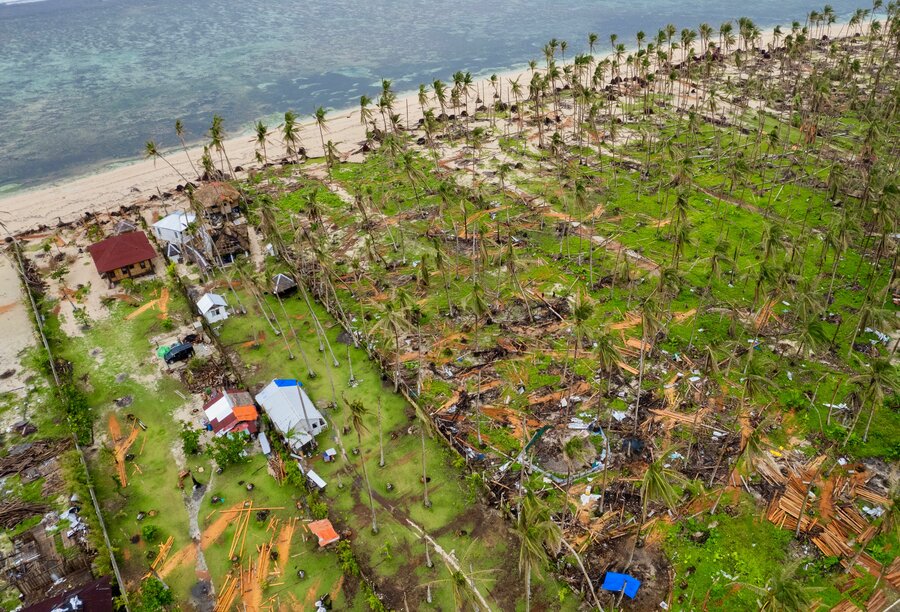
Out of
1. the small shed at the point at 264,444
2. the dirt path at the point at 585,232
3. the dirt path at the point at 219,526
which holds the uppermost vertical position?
the dirt path at the point at 585,232

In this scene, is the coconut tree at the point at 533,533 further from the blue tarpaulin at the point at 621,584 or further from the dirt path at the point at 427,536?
the blue tarpaulin at the point at 621,584

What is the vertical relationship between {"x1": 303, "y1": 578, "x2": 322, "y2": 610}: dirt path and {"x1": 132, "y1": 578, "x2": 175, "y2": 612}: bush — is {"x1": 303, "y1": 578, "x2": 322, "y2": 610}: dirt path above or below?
below

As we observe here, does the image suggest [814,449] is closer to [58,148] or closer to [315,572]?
[315,572]

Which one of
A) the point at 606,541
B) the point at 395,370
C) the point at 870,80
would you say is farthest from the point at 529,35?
the point at 606,541

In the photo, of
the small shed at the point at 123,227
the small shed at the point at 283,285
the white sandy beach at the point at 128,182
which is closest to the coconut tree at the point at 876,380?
the small shed at the point at 283,285

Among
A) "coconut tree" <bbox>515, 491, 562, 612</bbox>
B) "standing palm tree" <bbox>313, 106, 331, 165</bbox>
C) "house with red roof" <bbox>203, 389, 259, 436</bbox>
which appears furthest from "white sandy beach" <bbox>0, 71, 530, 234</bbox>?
"coconut tree" <bbox>515, 491, 562, 612</bbox>

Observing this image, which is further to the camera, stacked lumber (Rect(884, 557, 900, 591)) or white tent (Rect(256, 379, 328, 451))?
white tent (Rect(256, 379, 328, 451))

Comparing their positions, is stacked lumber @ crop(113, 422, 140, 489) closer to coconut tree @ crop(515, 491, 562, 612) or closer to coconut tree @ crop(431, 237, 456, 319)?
coconut tree @ crop(431, 237, 456, 319)
